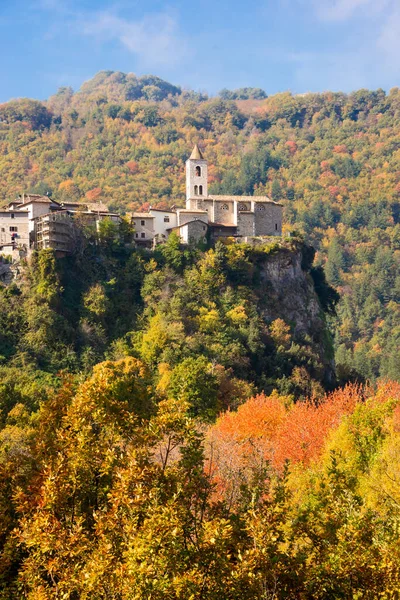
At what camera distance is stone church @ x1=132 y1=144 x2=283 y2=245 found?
216 feet

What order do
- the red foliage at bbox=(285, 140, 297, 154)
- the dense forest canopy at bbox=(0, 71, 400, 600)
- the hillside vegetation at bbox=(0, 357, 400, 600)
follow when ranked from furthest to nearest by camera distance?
the red foliage at bbox=(285, 140, 297, 154)
the dense forest canopy at bbox=(0, 71, 400, 600)
the hillside vegetation at bbox=(0, 357, 400, 600)

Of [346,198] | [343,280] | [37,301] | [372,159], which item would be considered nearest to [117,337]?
[37,301]

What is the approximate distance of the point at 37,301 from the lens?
190ft

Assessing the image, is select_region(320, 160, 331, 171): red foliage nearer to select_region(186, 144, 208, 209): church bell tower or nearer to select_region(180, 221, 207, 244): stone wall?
select_region(186, 144, 208, 209): church bell tower

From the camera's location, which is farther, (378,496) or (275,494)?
(378,496)

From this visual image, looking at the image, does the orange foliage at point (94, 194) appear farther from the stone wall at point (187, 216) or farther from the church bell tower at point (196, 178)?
the stone wall at point (187, 216)

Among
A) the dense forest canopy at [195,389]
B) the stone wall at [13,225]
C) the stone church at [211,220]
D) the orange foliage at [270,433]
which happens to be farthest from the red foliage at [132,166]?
the orange foliage at [270,433]

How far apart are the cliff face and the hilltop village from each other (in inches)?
142

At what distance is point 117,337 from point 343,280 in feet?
274

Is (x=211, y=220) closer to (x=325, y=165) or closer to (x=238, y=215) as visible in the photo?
(x=238, y=215)

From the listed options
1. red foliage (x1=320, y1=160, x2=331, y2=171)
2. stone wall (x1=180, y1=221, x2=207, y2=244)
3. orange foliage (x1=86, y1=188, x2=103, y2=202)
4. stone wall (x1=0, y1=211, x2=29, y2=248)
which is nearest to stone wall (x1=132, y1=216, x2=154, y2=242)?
stone wall (x1=180, y1=221, x2=207, y2=244)

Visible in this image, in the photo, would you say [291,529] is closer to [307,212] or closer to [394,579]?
[394,579]

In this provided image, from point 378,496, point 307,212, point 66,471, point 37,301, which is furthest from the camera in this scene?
point 307,212

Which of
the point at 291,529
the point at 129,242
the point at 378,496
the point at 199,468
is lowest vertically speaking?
the point at 378,496
